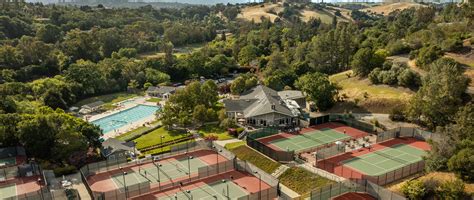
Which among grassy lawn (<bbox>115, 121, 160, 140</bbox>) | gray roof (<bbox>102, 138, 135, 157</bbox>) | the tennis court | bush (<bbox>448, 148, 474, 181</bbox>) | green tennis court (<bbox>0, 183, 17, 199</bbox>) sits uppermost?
bush (<bbox>448, 148, 474, 181</bbox>)

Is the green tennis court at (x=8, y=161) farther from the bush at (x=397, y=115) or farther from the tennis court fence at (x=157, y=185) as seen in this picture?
the bush at (x=397, y=115)

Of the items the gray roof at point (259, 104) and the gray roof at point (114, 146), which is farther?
the gray roof at point (259, 104)

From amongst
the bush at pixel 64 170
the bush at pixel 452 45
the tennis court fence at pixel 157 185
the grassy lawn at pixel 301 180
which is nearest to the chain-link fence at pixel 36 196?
the tennis court fence at pixel 157 185

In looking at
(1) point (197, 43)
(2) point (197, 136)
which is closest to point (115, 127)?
(2) point (197, 136)

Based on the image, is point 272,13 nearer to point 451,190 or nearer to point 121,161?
point 121,161

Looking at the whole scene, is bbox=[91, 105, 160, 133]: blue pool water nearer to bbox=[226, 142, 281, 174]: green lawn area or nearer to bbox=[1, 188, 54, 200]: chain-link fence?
bbox=[226, 142, 281, 174]: green lawn area

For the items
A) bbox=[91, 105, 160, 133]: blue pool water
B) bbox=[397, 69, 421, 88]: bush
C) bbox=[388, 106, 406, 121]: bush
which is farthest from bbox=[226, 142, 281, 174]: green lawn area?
bbox=[397, 69, 421, 88]: bush

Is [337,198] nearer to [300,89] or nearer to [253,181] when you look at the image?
[253,181]
